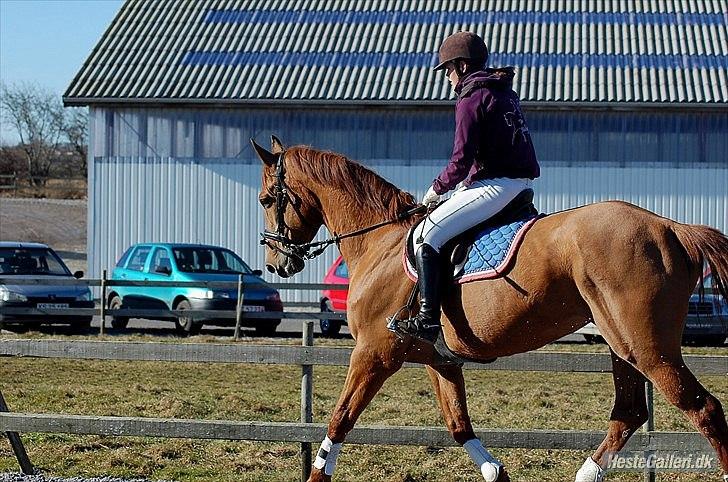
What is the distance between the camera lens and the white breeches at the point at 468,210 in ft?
24.7

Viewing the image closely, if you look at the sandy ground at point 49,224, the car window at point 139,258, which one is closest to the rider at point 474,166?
the car window at point 139,258

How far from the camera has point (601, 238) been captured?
6.95 meters

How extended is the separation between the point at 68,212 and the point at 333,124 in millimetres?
30872

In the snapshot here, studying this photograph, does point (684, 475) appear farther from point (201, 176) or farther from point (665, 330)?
point (201, 176)

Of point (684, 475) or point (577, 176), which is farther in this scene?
point (577, 176)

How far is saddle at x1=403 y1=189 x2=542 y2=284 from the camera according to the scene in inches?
287

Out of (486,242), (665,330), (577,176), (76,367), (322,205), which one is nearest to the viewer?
(665,330)

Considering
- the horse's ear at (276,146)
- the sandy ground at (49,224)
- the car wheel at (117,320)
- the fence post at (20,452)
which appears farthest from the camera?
the sandy ground at (49,224)

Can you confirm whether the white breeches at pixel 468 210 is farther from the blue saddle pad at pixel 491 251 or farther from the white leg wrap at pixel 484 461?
the white leg wrap at pixel 484 461

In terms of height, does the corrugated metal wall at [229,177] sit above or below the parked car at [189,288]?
above

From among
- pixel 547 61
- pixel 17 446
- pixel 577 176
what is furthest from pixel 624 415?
pixel 547 61

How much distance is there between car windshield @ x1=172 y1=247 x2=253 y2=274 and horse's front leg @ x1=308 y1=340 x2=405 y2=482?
634 inches

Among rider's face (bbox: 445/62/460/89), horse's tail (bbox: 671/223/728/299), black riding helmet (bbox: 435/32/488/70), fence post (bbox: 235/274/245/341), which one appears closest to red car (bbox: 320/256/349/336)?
fence post (bbox: 235/274/245/341)

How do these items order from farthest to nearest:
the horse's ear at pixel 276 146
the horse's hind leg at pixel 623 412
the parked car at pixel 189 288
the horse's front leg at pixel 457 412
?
the parked car at pixel 189 288 → the horse's ear at pixel 276 146 → the horse's front leg at pixel 457 412 → the horse's hind leg at pixel 623 412
